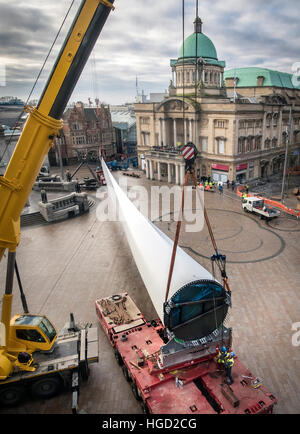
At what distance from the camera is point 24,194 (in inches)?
418

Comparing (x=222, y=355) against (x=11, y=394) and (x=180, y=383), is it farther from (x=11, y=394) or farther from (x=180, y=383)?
(x=11, y=394)

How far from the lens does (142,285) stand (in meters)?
20.1

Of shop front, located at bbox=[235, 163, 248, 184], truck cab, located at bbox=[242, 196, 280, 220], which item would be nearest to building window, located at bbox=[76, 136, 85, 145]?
shop front, located at bbox=[235, 163, 248, 184]

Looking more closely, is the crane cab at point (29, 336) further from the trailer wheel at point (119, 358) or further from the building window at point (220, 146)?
the building window at point (220, 146)

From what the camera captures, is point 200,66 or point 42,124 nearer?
point 42,124

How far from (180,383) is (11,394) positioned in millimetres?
6785

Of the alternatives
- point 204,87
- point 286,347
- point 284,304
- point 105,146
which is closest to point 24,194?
point 286,347

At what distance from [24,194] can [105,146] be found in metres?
65.8

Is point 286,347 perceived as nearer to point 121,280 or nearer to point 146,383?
point 146,383

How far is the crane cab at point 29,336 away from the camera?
1215 cm

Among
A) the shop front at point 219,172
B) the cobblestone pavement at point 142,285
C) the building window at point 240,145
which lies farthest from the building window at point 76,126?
the cobblestone pavement at point 142,285

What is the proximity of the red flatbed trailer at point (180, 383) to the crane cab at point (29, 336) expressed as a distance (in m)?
2.99

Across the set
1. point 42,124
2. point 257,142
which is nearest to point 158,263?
point 42,124

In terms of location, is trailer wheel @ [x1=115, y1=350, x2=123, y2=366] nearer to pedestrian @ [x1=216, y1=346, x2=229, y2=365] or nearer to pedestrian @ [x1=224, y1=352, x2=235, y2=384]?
pedestrian @ [x1=216, y1=346, x2=229, y2=365]
